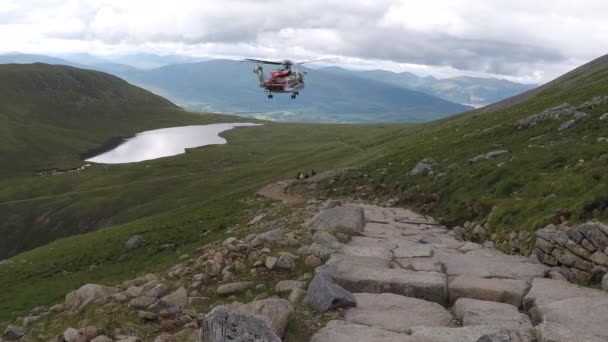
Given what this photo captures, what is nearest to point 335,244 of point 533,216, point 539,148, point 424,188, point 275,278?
point 275,278

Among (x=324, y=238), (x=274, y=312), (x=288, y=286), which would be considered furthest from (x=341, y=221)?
(x=274, y=312)

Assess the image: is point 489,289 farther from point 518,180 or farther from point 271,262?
point 518,180

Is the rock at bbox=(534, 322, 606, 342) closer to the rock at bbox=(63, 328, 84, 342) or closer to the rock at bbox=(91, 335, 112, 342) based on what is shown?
the rock at bbox=(91, 335, 112, 342)

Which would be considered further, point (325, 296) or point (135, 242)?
point (135, 242)

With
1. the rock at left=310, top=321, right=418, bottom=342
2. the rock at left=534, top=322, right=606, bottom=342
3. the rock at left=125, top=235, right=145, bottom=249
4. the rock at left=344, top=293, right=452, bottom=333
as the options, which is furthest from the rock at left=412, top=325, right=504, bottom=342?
the rock at left=125, top=235, right=145, bottom=249

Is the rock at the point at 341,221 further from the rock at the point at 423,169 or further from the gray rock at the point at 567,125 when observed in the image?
the gray rock at the point at 567,125

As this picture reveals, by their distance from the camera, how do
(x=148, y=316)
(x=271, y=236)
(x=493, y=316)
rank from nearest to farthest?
(x=493, y=316) → (x=148, y=316) → (x=271, y=236)
